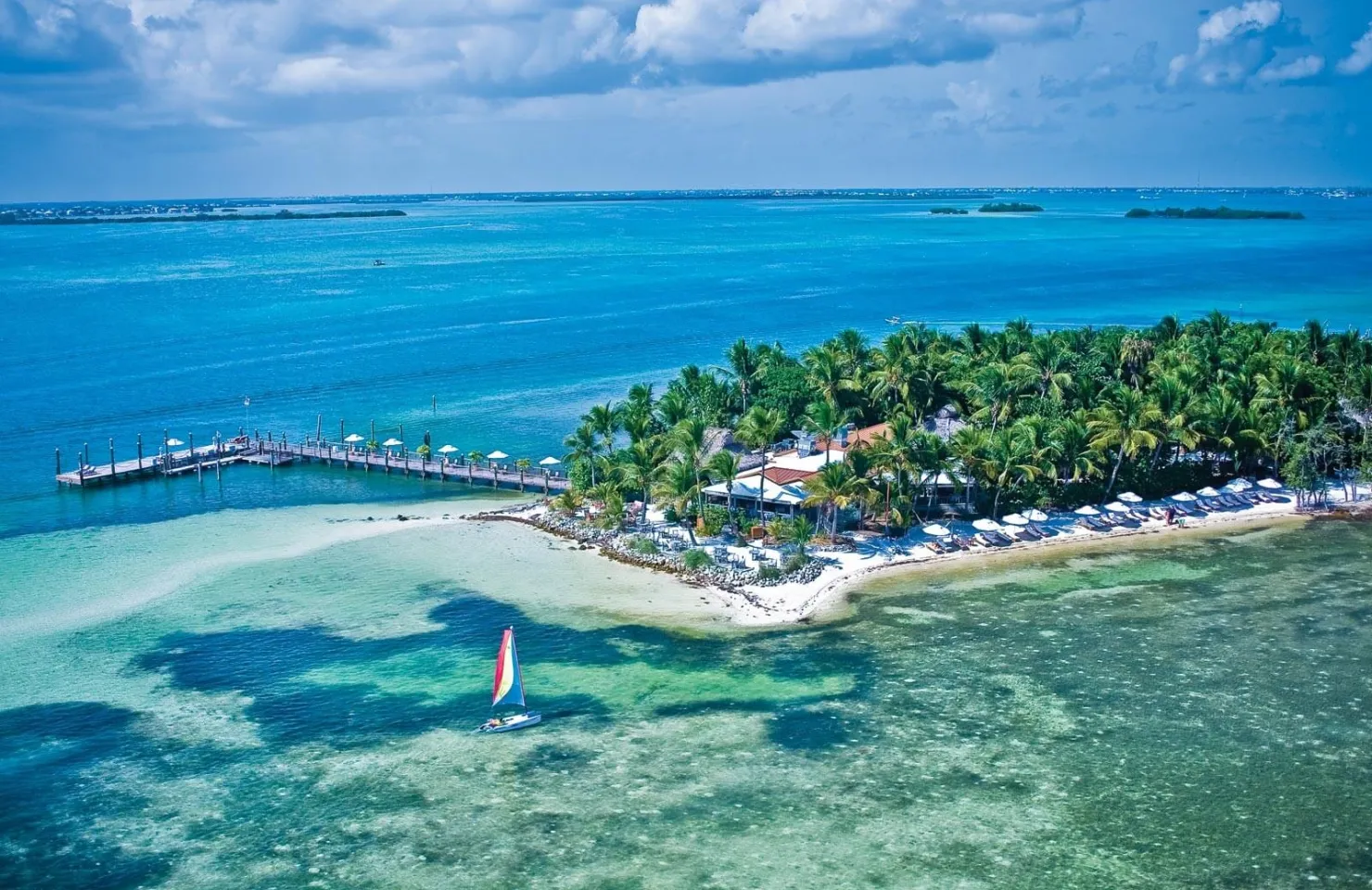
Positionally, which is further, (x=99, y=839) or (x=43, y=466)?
(x=43, y=466)

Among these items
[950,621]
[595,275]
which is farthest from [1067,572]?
[595,275]

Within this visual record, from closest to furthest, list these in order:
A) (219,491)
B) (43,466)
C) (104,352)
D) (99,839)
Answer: (99,839) < (219,491) < (43,466) < (104,352)

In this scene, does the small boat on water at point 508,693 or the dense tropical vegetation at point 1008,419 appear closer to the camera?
the small boat on water at point 508,693

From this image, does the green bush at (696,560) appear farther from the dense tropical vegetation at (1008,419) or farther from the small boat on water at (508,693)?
the small boat on water at (508,693)

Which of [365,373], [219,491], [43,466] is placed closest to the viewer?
[219,491]

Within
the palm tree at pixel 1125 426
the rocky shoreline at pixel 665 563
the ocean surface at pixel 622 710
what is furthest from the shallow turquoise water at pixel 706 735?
the palm tree at pixel 1125 426

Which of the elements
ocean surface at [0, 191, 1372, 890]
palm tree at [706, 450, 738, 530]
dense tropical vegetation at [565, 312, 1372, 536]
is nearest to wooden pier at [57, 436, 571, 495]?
ocean surface at [0, 191, 1372, 890]

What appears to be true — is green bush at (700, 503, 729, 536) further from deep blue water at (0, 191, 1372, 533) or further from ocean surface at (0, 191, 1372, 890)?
deep blue water at (0, 191, 1372, 533)

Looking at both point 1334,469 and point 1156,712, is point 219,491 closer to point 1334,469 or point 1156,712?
point 1156,712
